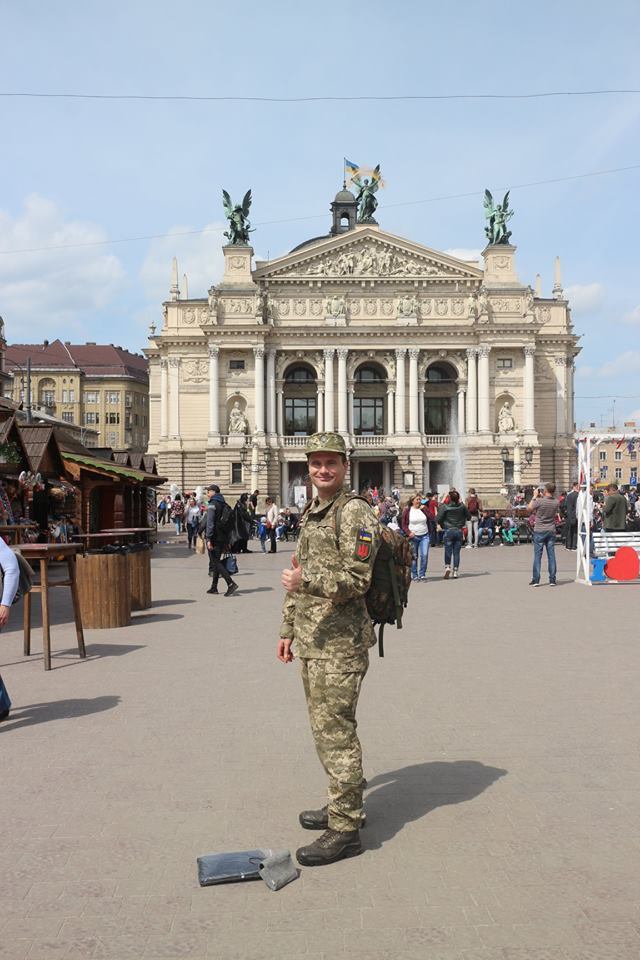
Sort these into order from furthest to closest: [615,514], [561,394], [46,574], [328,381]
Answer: [561,394] → [328,381] → [615,514] → [46,574]

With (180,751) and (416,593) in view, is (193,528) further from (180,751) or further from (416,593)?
(180,751)

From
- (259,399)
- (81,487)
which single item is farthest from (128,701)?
(259,399)

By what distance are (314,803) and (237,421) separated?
197 feet

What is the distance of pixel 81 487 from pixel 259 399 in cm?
4020

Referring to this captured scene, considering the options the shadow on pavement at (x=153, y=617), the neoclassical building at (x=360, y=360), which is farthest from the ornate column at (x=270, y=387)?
the shadow on pavement at (x=153, y=617)

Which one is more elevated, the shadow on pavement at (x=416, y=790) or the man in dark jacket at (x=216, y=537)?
the man in dark jacket at (x=216, y=537)

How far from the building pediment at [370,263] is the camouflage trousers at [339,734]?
200 feet

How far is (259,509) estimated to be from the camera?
189ft

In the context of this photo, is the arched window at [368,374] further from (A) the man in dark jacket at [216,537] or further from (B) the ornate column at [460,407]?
(A) the man in dark jacket at [216,537]

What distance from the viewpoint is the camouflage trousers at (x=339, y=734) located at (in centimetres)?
451

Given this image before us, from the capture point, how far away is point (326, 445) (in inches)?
183

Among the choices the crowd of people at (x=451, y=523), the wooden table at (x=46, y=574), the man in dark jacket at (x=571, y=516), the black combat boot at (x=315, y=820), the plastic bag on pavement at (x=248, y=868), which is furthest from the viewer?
the man in dark jacket at (x=571, y=516)

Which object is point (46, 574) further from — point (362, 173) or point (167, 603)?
point (362, 173)

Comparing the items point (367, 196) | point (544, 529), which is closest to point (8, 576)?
point (544, 529)
